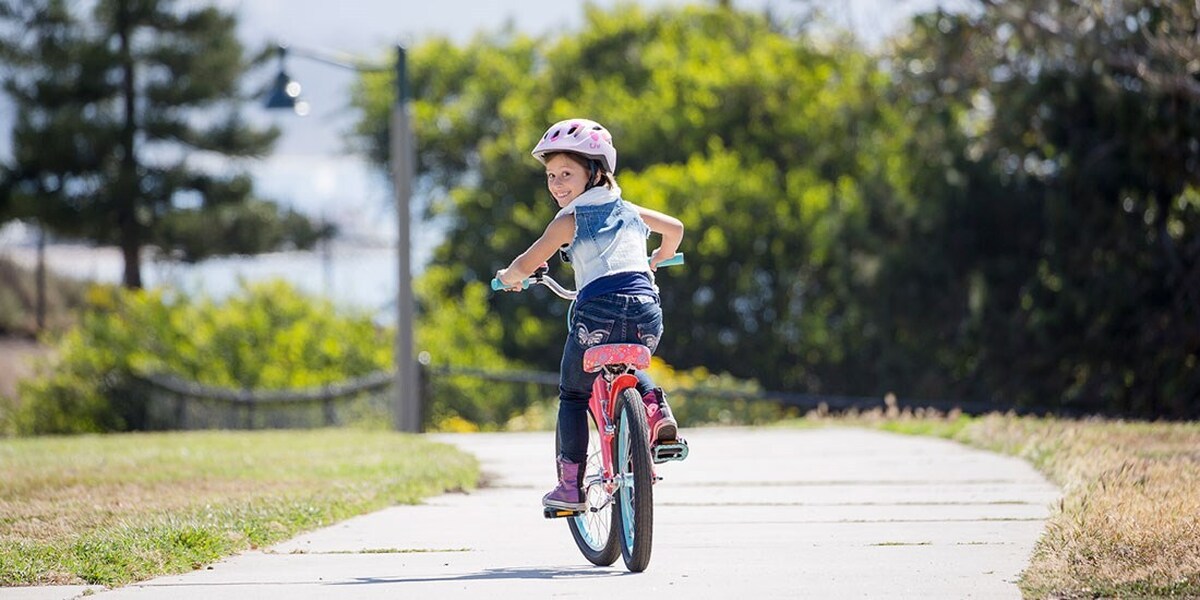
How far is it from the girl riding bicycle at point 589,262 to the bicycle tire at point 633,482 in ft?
0.39

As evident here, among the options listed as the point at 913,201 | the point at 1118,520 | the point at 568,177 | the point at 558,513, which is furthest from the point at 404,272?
the point at 1118,520

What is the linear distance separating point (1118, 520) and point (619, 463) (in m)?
1.90

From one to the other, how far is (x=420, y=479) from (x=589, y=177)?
12.3 feet

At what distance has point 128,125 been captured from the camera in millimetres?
44531

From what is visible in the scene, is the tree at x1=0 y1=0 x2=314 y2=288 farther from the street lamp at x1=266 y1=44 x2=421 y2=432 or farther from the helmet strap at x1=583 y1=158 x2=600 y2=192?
the helmet strap at x1=583 y1=158 x2=600 y2=192

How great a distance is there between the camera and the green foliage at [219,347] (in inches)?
1194

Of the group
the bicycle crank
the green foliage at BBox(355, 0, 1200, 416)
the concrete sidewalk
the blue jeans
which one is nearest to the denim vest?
the blue jeans

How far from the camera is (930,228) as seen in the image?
28469 millimetres

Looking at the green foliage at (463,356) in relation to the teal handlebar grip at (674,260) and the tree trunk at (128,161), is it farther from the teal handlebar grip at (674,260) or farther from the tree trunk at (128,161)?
the teal handlebar grip at (674,260)

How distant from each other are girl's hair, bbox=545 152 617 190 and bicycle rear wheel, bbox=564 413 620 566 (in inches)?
38.9

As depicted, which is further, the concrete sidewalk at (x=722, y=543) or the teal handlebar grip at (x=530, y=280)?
the teal handlebar grip at (x=530, y=280)

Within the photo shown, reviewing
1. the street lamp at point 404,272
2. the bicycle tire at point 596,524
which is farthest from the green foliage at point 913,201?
the bicycle tire at point 596,524

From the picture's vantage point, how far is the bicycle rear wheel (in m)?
7.29

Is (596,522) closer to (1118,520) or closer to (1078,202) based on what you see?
(1118,520)
